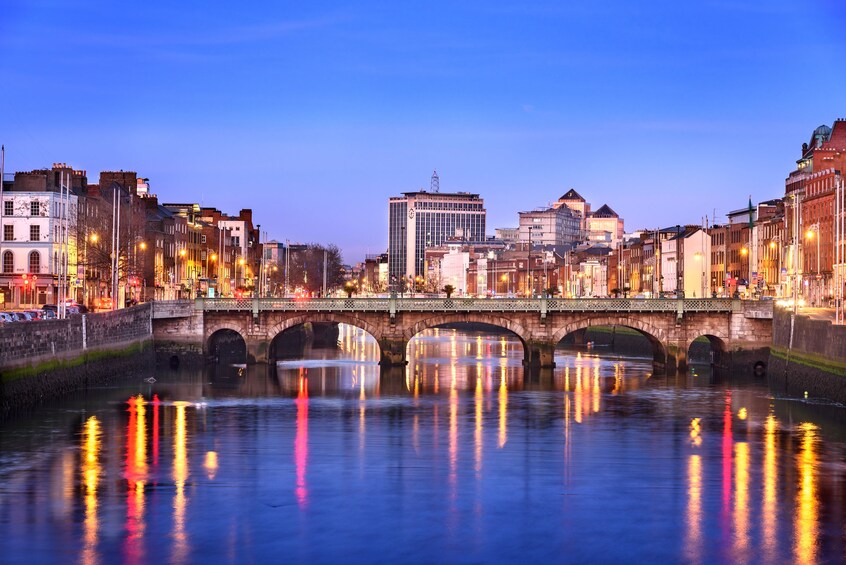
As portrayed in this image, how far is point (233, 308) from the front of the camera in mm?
103188

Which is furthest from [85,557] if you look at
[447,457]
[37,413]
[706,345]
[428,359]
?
[706,345]

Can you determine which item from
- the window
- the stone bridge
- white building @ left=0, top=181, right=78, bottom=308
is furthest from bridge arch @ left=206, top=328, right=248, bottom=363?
the window

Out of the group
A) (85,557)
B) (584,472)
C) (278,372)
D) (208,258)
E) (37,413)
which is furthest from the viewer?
(208,258)

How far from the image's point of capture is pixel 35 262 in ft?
386

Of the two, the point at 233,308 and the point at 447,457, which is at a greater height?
the point at 233,308

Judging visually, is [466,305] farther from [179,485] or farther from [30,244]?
[179,485]

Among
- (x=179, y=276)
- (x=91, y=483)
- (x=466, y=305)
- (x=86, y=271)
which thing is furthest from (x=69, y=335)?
(x=179, y=276)

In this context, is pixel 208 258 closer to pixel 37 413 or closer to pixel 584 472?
pixel 37 413

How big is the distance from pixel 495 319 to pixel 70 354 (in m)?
37.8

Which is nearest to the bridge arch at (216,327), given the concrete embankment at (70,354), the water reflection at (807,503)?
the concrete embankment at (70,354)

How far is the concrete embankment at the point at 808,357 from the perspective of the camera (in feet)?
243

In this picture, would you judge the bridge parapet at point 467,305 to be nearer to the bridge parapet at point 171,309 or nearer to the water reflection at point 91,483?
the bridge parapet at point 171,309

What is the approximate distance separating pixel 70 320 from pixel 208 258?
10469 cm

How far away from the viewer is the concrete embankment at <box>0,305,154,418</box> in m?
64.9
